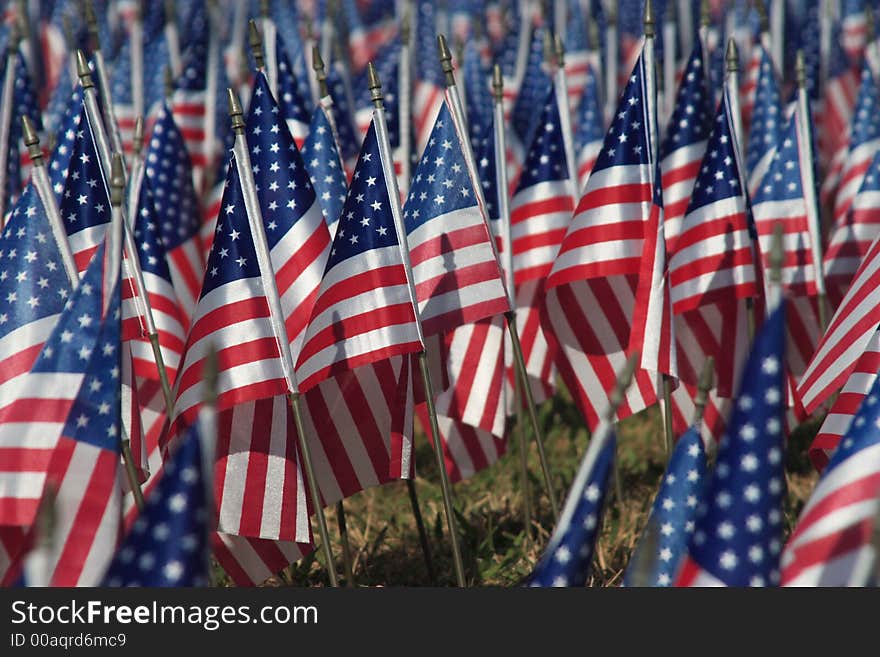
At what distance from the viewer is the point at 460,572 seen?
7.79 metres

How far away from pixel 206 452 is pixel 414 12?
14.8 m

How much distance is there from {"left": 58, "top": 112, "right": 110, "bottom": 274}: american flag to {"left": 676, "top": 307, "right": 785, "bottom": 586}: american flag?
4.52 meters

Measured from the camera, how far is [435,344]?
9281 mm

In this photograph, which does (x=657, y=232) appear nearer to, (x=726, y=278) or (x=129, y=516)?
(x=726, y=278)

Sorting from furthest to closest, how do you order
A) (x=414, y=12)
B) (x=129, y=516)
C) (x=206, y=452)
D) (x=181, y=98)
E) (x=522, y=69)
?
1. (x=414, y=12)
2. (x=522, y=69)
3. (x=181, y=98)
4. (x=129, y=516)
5. (x=206, y=452)

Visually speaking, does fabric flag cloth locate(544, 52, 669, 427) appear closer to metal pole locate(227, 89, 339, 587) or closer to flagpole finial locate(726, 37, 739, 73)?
flagpole finial locate(726, 37, 739, 73)

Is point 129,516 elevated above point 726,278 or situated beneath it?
situated beneath

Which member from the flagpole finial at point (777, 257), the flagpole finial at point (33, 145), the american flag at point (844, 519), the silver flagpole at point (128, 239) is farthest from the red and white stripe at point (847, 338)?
the flagpole finial at point (33, 145)

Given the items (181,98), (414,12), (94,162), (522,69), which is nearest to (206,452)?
(94,162)

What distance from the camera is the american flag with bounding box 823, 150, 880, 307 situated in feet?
35.2

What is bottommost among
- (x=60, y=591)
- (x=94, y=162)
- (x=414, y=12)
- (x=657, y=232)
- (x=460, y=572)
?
(x=460, y=572)

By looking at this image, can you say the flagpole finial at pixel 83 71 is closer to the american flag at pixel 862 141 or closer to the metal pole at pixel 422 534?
the metal pole at pixel 422 534

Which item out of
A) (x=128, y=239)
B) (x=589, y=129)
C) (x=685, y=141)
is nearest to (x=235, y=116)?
(x=128, y=239)

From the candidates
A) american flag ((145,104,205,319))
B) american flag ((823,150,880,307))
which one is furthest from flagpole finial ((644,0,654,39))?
american flag ((145,104,205,319))
